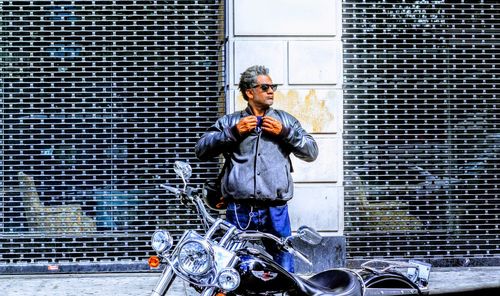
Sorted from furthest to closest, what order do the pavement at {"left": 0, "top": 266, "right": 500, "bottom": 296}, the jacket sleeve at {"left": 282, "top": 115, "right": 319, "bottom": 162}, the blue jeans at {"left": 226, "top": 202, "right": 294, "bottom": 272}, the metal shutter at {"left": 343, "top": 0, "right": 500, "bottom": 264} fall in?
1. the metal shutter at {"left": 343, "top": 0, "right": 500, "bottom": 264}
2. the pavement at {"left": 0, "top": 266, "right": 500, "bottom": 296}
3. the jacket sleeve at {"left": 282, "top": 115, "right": 319, "bottom": 162}
4. the blue jeans at {"left": 226, "top": 202, "right": 294, "bottom": 272}

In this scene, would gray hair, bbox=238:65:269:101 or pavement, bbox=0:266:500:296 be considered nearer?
gray hair, bbox=238:65:269:101

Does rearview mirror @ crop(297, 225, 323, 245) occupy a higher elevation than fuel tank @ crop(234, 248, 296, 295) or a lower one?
higher

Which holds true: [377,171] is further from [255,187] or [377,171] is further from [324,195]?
[255,187]

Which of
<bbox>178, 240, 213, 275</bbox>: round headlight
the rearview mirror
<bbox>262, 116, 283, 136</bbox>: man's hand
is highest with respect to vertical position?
<bbox>262, 116, 283, 136</bbox>: man's hand

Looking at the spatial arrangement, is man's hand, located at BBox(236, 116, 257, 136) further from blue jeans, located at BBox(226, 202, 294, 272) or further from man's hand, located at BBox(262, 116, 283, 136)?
blue jeans, located at BBox(226, 202, 294, 272)

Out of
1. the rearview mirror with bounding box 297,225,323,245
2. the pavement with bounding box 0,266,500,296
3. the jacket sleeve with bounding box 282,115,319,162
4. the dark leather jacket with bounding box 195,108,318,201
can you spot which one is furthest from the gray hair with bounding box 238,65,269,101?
the pavement with bounding box 0,266,500,296

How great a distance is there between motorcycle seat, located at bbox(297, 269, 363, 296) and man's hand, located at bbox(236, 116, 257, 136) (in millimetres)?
1768

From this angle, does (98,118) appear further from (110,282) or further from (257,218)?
(257,218)

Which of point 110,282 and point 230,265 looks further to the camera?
point 110,282

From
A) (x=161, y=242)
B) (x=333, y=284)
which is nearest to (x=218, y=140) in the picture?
(x=333, y=284)

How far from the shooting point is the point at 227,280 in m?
3.61

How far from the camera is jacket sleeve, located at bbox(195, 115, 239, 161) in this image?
5.86 meters

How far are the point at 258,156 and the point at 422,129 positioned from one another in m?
4.18

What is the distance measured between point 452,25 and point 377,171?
6.11 ft
